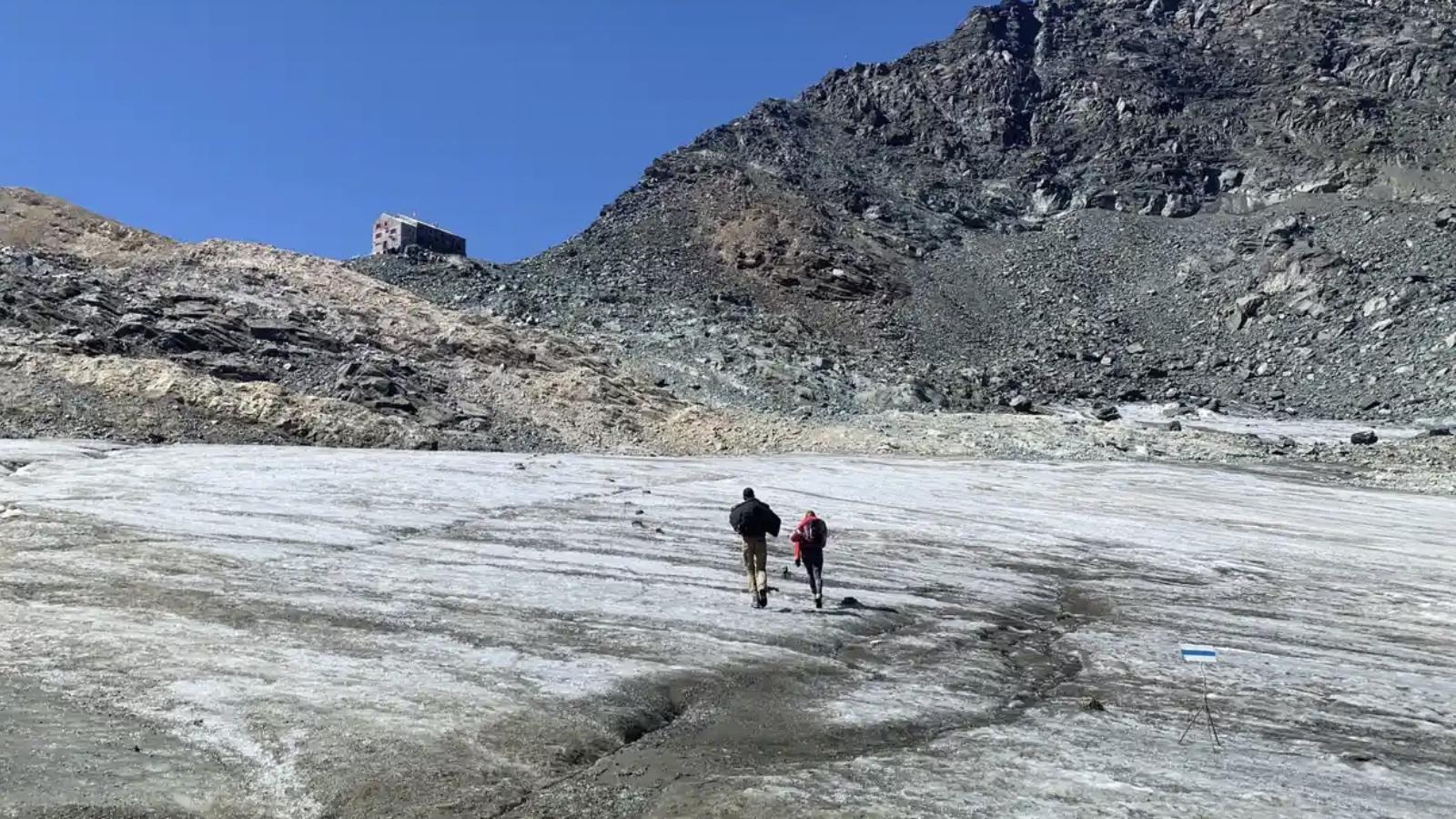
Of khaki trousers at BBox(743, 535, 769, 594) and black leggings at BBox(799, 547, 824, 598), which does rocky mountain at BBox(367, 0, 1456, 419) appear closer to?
black leggings at BBox(799, 547, 824, 598)

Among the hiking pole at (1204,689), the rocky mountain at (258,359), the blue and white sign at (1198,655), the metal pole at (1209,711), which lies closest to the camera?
the metal pole at (1209,711)

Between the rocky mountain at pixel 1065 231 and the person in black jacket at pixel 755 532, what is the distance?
31.7m

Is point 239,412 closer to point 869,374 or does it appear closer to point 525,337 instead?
point 525,337

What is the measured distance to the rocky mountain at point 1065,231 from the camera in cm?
5534

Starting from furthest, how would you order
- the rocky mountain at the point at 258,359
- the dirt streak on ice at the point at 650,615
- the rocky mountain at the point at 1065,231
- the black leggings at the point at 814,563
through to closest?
the rocky mountain at the point at 1065,231 → the rocky mountain at the point at 258,359 → the black leggings at the point at 814,563 → the dirt streak on ice at the point at 650,615

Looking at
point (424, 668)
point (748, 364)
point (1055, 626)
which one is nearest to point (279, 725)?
point (424, 668)

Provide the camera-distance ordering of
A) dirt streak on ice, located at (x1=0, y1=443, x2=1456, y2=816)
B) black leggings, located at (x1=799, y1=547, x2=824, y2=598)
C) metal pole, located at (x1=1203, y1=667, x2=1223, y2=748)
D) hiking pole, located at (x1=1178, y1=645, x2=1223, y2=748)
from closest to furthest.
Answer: dirt streak on ice, located at (x1=0, y1=443, x2=1456, y2=816) → metal pole, located at (x1=1203, y1=667, x2=1223, y2=748) → hiking pole, located at (x1=1178, y1=645, x2=1223, y2=748) → black leggings, located at (x1=799, y1=547, x2=824, y2=598)

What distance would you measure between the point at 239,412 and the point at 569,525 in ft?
54.5

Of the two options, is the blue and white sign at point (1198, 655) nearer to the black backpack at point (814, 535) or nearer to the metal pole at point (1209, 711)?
the metal pole at point (1209, 711)

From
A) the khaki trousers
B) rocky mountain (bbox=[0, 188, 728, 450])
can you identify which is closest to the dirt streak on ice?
the khaki trousers

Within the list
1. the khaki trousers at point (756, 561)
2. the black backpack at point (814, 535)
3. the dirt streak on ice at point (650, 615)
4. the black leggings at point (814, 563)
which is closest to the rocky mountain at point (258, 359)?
the dirt streak on ice at point (650, 615)

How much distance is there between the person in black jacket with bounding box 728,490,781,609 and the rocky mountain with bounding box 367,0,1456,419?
31727mm

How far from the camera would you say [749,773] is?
8.52m

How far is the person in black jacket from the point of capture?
555 inches
